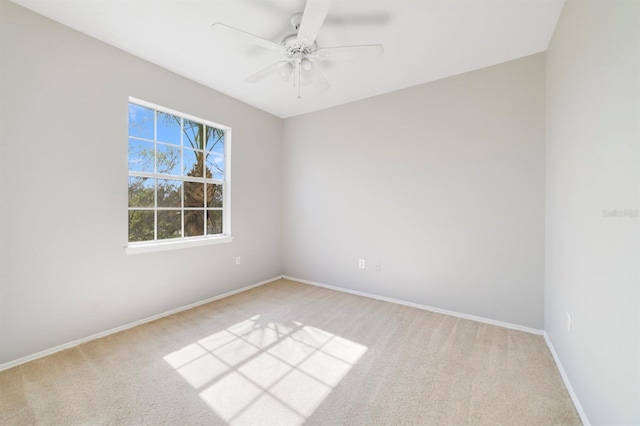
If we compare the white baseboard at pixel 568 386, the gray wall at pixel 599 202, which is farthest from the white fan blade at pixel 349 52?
the white baseboard at pixel 568 386

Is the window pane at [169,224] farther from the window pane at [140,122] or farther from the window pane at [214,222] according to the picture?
the window pane at [140,122]

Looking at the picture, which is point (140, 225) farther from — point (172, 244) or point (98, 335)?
point (98, 335)

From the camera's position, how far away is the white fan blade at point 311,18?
1.44 m

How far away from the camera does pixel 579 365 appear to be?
149 cm

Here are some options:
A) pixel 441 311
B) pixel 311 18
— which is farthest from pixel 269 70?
pixel 441 311

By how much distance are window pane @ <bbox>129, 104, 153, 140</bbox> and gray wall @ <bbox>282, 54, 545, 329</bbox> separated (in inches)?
78.5

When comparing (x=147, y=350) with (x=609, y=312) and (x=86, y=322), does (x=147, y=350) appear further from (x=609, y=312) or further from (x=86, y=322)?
(x=609, y=312)

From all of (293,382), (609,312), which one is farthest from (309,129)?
(609,312)

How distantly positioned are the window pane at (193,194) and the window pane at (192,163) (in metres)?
0.13

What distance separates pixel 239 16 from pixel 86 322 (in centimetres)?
287

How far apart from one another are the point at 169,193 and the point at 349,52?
7.83 ft

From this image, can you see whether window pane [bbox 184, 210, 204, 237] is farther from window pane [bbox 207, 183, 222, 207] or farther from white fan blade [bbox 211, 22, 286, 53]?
white fan blade [bbox 211, 22, 286, 53]

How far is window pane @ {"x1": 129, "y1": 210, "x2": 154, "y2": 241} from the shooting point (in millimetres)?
2557

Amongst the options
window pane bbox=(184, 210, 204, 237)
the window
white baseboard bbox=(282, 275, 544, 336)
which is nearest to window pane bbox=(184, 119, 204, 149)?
the window
